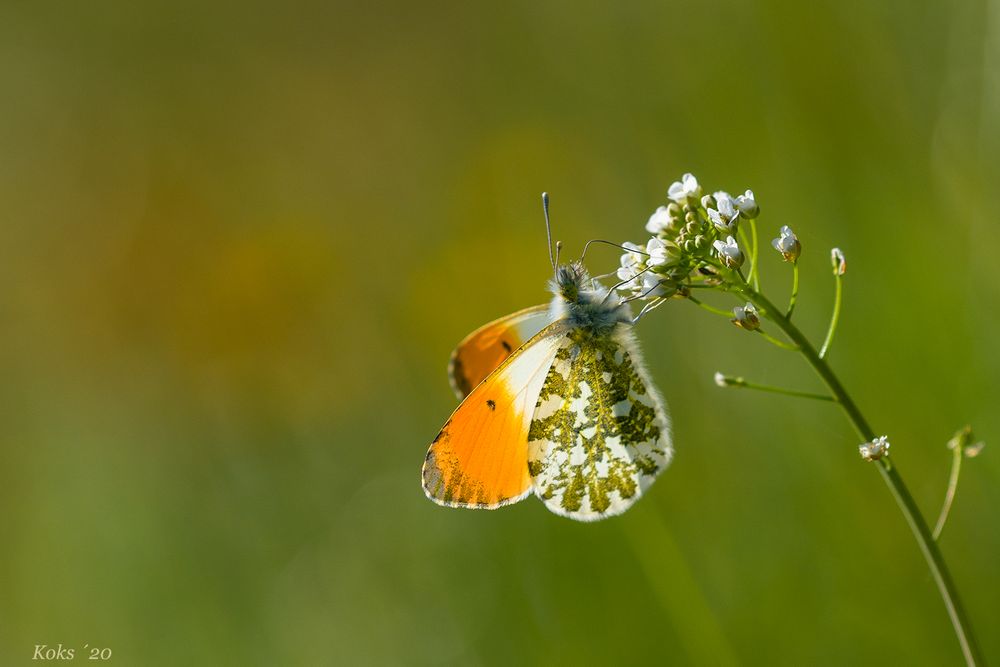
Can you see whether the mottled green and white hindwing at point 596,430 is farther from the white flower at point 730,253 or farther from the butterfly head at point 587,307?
the white flower at point 730,253

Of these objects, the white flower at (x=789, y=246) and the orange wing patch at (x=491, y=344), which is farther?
the orange wing patch at (x=491, y=344)

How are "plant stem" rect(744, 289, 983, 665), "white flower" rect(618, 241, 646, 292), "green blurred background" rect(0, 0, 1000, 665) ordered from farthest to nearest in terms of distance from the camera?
"green blurred background" rect(0, 0, 1000, 665), "white flower" rect(618, 241, 646, 292), "plant stem" rect(744, 289, 983, 665)

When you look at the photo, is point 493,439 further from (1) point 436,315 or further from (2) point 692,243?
(1) point 436,315

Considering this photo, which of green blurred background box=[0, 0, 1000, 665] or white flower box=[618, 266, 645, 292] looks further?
green blurred background box=[0, 0, 1000, 665]

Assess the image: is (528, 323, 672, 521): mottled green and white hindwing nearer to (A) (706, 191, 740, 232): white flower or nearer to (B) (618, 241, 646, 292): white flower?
(B) (618, 241, 646, 292): white flower

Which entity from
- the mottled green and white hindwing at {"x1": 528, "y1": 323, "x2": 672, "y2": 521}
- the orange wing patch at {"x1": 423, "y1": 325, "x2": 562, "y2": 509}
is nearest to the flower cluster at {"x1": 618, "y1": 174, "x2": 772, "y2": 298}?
the mottled green and white hindwing at {"x1": 528, "y1": 323, "x2": 672, "y2": 521}

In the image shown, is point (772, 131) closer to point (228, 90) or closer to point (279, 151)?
point (279, 151)

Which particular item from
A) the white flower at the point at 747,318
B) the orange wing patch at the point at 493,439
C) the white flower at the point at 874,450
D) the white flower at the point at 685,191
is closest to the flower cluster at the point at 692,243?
the white flower at the point at 685,191
